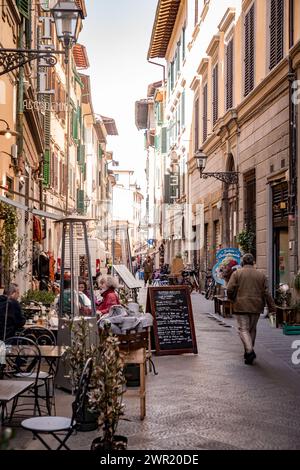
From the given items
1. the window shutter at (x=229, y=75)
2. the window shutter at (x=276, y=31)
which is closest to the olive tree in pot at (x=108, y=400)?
the window shutter at (x=276, y=31)

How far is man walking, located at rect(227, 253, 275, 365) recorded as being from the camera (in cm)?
1141

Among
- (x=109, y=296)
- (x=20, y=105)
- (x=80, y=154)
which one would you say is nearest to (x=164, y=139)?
(x=80, y=154)

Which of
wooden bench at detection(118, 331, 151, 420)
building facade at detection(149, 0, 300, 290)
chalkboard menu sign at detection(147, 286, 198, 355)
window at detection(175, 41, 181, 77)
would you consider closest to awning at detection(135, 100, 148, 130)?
window at detection(175, 41, 181, 77)

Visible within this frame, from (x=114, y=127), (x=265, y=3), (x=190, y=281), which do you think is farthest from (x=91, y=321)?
(x=114, y=127)

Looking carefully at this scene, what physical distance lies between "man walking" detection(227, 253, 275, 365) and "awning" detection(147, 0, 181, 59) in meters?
27.0

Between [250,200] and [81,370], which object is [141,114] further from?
[81,370]

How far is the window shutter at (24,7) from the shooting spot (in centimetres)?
1640

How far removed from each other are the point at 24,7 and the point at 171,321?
8797 millimetres

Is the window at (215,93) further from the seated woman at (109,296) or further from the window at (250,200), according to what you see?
the seated woman at (109,296)

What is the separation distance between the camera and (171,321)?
483 inches

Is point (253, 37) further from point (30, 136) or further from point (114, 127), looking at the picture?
point (114, 127)

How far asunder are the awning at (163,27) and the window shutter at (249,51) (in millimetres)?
15981

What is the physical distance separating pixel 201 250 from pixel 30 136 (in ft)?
41.5

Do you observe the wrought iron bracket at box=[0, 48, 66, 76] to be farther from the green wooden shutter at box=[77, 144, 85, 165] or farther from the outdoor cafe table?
the green wooden shutter at box=[77, 144, 85, 165]
